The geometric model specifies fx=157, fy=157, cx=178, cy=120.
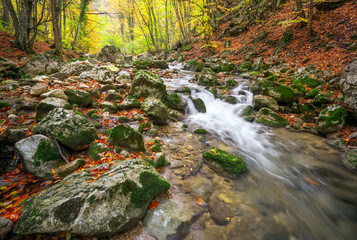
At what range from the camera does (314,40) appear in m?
9.66

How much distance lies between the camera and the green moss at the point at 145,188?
2430mm

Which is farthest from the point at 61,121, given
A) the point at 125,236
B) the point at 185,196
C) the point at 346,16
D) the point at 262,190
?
the point at 346,16

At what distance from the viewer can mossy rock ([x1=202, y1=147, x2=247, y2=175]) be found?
13.0ft

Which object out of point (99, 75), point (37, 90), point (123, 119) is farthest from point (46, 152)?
point (99, 75)

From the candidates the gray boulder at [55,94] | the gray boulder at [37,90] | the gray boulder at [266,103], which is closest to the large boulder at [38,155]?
the gray boulder at [55,94]

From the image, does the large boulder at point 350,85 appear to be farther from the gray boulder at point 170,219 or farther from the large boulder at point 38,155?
the large boulder at point 38,155

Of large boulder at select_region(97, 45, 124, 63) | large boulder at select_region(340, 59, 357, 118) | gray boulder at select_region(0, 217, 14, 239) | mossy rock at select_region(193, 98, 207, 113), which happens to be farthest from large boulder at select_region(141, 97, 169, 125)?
large boulder at select_region(97, 45, 124, 63)

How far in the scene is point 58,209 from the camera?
2055 millimetres

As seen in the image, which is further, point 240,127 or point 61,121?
point 240,127

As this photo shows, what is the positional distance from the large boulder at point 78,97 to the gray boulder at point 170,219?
4.76 metres

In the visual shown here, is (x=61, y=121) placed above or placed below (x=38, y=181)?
above

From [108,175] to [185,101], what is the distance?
592 centimetres

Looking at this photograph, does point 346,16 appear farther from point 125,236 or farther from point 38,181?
point 38,181

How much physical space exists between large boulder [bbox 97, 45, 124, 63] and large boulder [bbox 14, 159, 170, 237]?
517 inches
